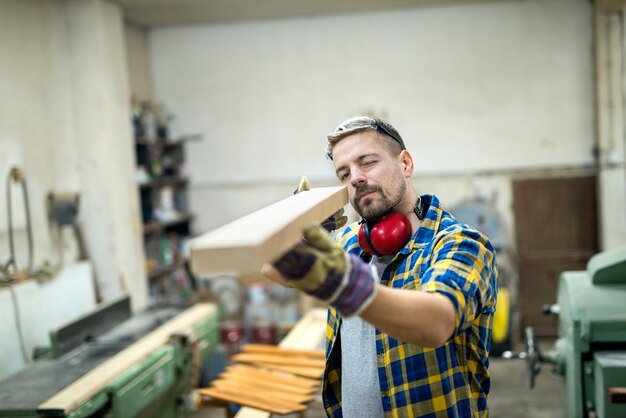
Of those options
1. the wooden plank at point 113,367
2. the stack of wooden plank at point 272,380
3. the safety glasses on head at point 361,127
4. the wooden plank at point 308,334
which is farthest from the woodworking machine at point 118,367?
the safety glasses on head at point 361,127

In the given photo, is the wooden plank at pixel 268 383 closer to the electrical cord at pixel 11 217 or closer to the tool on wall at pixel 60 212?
the electrical cord at pixel 11 217

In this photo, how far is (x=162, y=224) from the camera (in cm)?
583

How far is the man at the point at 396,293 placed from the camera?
1064 mm

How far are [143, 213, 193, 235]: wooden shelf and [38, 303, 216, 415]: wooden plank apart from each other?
171cm

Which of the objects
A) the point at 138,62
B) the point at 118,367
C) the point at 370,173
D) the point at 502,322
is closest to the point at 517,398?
the point at 502,322

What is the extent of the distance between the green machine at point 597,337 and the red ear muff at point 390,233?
965 millimetres

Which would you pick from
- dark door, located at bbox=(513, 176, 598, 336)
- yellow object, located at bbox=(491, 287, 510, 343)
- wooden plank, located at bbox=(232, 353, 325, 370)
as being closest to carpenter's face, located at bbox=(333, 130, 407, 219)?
wooden plank, located at bbox=(232, 353, 325, 370)

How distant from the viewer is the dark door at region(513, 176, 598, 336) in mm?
5715

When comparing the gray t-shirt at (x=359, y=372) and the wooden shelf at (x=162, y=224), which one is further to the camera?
the wooden shelf at (x=162, y=224)

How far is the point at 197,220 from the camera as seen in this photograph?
6.44 metres

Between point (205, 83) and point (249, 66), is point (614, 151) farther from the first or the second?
point (205, 83)

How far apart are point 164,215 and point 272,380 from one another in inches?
142

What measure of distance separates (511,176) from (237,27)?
3104 millimetres

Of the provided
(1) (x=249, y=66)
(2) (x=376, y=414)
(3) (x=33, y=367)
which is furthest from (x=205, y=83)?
(2) (x=376, y=414)
